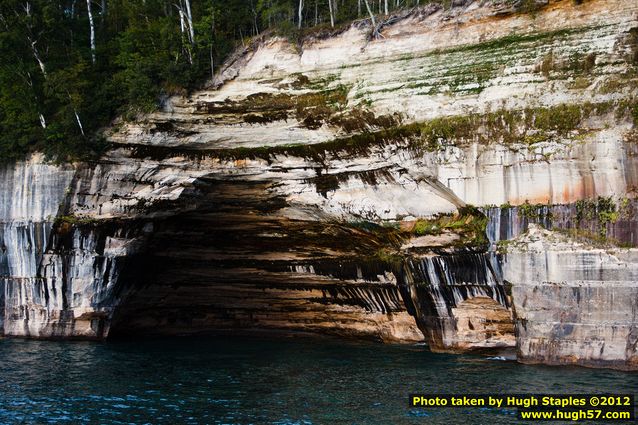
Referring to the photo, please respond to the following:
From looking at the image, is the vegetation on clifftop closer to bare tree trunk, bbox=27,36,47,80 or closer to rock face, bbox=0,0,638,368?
bare tree trunk, bbox=27,36,47,80

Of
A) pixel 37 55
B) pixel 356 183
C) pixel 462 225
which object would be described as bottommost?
pixel 462 225

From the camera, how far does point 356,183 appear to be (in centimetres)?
2397

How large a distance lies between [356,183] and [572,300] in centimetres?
879

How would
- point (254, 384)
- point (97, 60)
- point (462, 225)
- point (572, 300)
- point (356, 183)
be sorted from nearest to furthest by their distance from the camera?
point (254, 384)
point (572, 300)
point (462, 225)
point (356, 183)
point (97, 60)

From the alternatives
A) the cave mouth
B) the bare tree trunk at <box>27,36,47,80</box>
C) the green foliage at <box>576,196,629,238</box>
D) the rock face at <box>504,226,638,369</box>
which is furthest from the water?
the bare tree trunk at <box>27,36,47,80</box>

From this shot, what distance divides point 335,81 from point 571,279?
35.5 ft

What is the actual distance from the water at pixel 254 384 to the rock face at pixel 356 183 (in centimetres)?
312

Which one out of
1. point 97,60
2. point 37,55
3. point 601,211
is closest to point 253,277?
point 97,60

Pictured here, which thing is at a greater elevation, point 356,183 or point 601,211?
point 356,183

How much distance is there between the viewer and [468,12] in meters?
21.7

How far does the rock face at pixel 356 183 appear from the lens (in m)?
19.5

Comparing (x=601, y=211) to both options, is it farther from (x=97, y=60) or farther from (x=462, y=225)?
(x=97, y=60)

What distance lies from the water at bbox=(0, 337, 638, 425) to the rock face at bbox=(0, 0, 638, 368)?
312 centimetres

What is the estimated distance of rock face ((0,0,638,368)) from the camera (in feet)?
64.0
